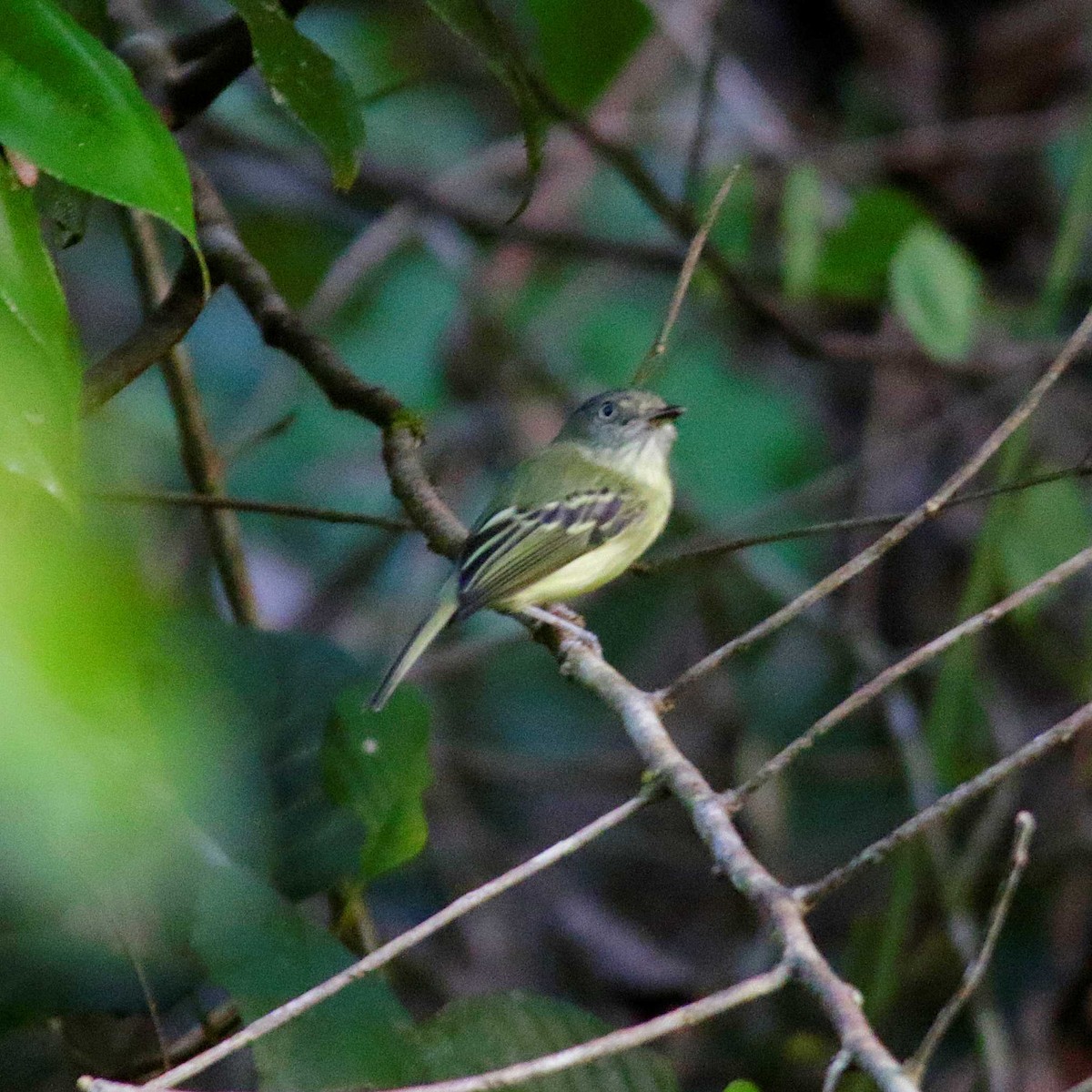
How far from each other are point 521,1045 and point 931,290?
6.47ft

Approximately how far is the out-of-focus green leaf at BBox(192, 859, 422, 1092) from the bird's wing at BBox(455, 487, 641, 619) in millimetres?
969

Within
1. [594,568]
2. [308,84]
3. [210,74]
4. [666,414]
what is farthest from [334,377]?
[666,414]

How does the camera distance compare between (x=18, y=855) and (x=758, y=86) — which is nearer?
(x=18, y=855)

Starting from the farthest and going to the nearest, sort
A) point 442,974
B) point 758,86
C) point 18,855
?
point 758,86, point 442,974, point 18,855

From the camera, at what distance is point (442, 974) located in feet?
14.8

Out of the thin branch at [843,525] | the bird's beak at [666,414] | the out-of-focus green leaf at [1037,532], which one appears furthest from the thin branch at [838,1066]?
the bird's beak at [666,414]

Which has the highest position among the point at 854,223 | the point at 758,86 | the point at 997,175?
the point at 758,86

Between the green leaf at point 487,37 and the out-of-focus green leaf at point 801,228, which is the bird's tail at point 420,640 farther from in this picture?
the out-of-focus green leaf at point 801,228

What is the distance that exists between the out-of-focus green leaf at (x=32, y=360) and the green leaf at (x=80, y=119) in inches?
3.0

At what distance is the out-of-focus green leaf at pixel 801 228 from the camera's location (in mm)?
3732

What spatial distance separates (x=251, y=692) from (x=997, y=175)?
138 inches

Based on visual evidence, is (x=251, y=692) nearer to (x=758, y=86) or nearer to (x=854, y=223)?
(x=854, y=223)

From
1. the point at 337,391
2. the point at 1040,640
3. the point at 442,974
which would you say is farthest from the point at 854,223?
the point at 442,974

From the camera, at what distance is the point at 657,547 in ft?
16.1
